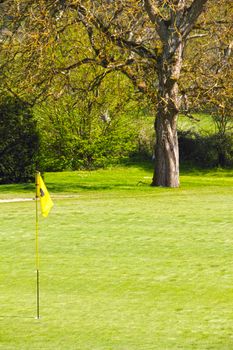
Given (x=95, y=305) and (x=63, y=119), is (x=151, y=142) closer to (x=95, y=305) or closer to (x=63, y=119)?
(x=63, y=119)

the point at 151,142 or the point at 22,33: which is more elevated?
the point at 22,33

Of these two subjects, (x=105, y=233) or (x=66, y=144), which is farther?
(x=66, y=144)

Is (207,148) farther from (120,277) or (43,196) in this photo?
(43,196)

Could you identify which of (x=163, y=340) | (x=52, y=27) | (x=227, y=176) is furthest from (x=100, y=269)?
(x=227, y=176)

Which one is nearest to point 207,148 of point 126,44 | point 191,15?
point 126,44

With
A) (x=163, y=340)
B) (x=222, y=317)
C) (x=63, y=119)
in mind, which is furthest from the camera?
(x=63, y=119)

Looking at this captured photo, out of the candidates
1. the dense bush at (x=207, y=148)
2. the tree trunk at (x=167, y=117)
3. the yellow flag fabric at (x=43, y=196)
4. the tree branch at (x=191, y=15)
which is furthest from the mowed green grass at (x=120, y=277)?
the dense bush at (x=207, y=148)

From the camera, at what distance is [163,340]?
8.36m

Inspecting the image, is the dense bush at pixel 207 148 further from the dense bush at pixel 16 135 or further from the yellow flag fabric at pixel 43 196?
the yellow flag fabric at pixel 43 196

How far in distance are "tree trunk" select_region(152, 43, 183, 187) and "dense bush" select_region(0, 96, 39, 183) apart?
4157 millimetres

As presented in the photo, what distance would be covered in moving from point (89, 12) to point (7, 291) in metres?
19.2

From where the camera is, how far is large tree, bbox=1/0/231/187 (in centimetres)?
2912

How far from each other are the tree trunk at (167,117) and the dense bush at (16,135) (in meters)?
4.16

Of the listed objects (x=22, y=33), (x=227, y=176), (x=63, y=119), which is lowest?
(x=227, y=176)
